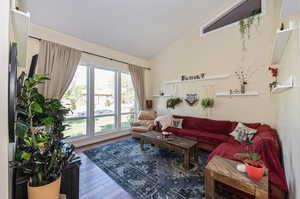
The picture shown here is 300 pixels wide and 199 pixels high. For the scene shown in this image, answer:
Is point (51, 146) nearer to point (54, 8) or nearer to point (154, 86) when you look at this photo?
point (54, 8)

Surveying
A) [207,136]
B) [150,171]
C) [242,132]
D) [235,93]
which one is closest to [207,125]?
[207,136]

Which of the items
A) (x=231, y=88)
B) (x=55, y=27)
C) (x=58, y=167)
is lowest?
(x=58, y=167)

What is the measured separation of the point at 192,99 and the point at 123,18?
2828 mm

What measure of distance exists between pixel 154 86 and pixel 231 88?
8.57 feet

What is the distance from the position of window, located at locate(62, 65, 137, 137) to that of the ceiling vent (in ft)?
10.0

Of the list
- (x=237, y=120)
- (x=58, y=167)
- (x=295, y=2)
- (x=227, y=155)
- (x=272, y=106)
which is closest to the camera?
(x=295, y=2)

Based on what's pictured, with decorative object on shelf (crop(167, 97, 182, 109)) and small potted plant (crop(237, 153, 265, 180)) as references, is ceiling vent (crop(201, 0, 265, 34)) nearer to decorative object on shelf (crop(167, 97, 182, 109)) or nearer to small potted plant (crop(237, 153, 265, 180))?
decorative object on shelf (crop(167, 97, 182, 109))

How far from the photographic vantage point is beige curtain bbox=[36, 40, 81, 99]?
250cm

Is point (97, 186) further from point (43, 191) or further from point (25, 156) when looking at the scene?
point (25, 156)

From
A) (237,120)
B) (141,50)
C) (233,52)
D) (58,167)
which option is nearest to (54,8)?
(141,50)

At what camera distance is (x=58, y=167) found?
0.98 m

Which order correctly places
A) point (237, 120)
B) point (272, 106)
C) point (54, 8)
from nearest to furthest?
point (54, 8) < point (272, 106) < point (237, 120)

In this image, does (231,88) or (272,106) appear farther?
(231,88)

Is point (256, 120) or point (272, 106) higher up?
point (272, 106)
